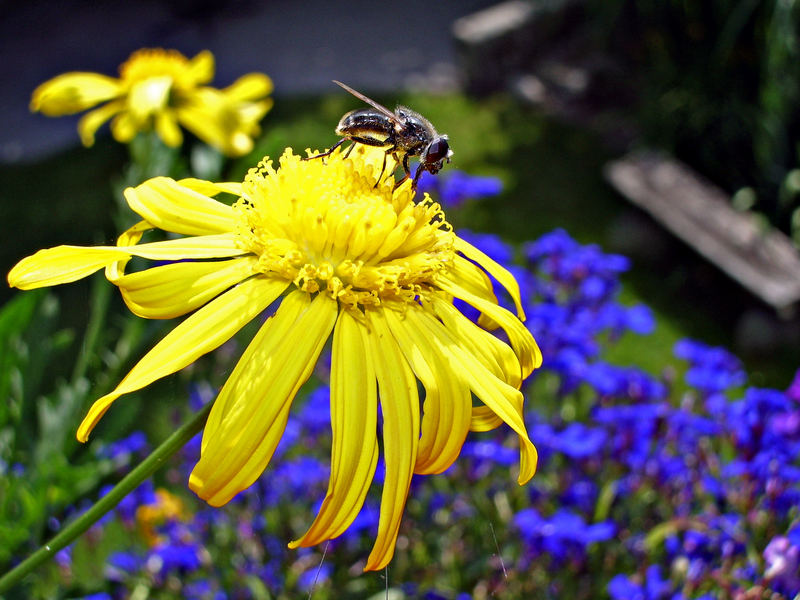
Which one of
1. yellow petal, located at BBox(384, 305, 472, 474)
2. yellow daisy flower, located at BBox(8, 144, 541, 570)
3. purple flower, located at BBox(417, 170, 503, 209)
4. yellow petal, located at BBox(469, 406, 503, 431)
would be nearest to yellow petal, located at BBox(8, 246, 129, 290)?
yellow daisy flower, located at BBox(8, 144, 541, 570)

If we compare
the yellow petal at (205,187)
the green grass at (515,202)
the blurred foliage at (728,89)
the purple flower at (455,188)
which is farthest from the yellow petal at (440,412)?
the blurred foliage at (728,89)

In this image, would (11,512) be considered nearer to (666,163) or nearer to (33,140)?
(666,163)

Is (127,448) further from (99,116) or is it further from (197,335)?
(197,335)

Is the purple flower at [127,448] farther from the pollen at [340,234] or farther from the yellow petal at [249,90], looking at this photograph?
the pollen at [340,234]

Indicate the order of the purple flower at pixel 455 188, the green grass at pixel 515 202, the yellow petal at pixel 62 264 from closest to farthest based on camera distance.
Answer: the yellow petal at pixel 62 264 < the purple flower at pixel 455 188 < the green grass at pixel 515 202

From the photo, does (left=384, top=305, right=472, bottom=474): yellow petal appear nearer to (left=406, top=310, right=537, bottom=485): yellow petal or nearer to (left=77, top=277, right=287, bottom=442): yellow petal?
(left=406, top=310, right=537, bottom=485): yellow petal

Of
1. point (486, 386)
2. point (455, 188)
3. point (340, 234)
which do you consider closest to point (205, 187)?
point (340, 234)

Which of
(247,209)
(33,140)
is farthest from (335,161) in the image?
(33,140)

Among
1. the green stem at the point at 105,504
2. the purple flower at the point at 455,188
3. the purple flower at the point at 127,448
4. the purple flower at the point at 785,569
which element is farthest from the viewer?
the purple flower at the point at 455,188
